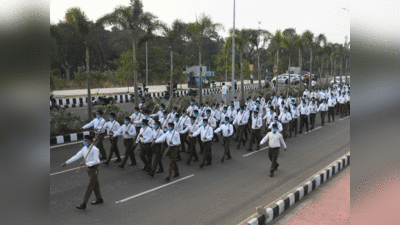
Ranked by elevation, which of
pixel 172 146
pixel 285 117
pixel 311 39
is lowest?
pixel 172 146

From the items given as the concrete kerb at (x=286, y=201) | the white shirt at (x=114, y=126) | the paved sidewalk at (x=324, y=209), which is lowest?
the paved sidewalk at (x=324, y=209)

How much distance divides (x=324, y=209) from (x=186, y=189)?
119 inches

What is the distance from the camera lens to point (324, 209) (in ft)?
21.2

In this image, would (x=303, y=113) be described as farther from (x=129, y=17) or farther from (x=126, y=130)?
(x=129, y=17)

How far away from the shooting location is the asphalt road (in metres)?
5.98

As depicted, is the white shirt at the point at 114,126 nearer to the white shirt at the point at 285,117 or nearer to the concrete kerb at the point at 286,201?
the concrete kerb at the point at 286,201

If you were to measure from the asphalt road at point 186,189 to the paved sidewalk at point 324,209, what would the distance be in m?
0.60

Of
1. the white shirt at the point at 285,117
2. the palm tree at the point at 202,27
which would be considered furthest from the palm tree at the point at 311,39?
the white shirt at the point at 285,117

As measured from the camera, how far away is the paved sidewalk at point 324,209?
5.94 metres

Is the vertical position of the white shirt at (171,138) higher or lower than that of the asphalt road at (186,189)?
higher

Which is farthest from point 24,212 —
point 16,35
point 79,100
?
point 79,100

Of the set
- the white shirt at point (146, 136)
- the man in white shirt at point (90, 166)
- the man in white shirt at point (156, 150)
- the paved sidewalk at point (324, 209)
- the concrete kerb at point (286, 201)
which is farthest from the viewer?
the white shirt at point (146, 136)

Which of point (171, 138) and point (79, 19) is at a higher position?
point (79, 19)

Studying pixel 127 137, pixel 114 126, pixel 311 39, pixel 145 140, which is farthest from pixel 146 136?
pixel 311 39
